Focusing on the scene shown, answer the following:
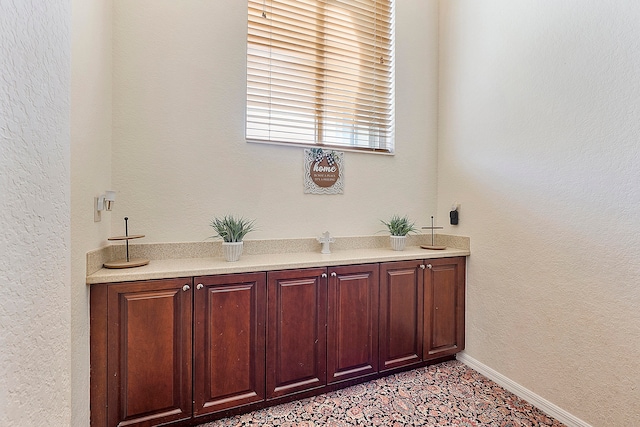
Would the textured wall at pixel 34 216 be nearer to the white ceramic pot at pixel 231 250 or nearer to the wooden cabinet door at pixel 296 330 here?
the white ceramic pot at pixel 231 250

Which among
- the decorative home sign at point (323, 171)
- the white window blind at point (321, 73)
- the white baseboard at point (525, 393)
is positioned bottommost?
the white baseboard at point (525, 393)

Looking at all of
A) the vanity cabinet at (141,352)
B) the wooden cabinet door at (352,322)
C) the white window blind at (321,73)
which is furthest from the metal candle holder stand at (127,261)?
the wooden cabinet door at (352,322)

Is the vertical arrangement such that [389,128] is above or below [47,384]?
above

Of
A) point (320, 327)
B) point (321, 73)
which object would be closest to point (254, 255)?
point (320, 327)

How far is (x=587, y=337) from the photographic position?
1.62 m

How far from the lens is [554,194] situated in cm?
176

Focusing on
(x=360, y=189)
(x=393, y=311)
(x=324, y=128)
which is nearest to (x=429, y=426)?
(x=393, y=311)

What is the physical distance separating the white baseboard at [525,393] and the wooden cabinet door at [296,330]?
3.96 ft

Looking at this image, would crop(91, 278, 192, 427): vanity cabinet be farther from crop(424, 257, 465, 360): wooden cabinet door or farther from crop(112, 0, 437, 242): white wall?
crop(424, 257, 465, 360): wooden cabinet door

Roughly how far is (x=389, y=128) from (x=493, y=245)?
1.26 metres

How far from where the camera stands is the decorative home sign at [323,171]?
2.28 metres

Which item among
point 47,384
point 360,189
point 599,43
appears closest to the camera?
point 47,384

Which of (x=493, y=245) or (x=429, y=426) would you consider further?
(x=493, y=245)

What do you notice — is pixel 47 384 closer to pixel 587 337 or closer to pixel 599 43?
pixel 587 337
